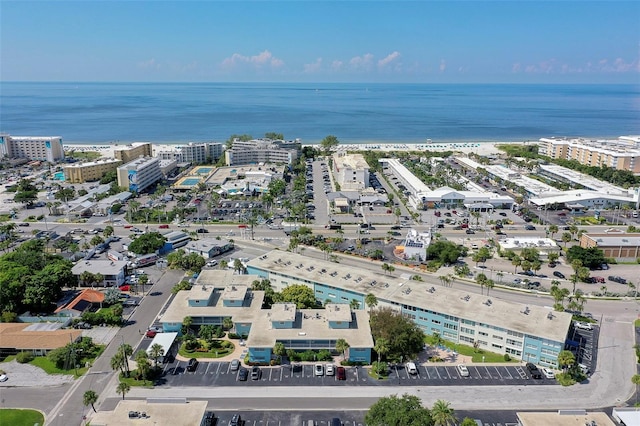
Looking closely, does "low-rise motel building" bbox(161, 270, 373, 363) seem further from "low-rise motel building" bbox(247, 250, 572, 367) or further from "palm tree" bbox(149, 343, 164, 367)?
"palm tree" bbox(149, 343, 164, 367)

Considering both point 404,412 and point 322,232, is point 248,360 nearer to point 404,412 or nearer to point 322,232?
point 404,412

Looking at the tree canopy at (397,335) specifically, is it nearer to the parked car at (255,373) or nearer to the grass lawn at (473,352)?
the grass lawn at (473,352)

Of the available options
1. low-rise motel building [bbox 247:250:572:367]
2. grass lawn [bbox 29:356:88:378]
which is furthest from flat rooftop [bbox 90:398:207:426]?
low-rise motel building [bbox 247:250:572:367]

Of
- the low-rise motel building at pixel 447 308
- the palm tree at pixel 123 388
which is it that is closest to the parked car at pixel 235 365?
the palm tree at pixel 123 388

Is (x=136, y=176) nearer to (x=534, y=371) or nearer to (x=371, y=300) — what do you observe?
(x=371, y=300)

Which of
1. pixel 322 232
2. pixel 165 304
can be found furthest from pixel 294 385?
pixel 322 232

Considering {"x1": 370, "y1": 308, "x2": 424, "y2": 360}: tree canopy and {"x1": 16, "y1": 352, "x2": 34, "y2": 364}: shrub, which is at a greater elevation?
{"x1": 370, "y1": 308, "x2": 424, "y2": 360}: tree canopy

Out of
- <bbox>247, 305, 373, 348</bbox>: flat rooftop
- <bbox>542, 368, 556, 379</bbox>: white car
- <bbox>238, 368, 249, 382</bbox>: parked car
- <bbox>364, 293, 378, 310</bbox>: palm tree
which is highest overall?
<bbox>364, 293, 378, 310</bbox>: palm tree

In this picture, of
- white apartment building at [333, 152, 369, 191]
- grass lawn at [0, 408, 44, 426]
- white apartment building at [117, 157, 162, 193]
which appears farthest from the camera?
white apartment building at [117, 157, 162, 193]
